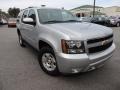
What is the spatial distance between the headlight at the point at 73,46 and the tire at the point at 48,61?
53cm

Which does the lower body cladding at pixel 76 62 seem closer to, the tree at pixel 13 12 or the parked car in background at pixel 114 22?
the parked car in background at pixel 114 22

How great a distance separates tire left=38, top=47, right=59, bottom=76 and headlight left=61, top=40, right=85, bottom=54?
20.9 inches

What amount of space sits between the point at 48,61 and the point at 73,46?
1073 mm

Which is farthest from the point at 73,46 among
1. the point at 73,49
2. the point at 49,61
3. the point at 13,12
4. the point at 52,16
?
the point at 13,12

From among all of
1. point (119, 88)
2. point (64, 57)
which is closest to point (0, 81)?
point (64, 57)

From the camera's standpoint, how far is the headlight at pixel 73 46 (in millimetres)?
3219

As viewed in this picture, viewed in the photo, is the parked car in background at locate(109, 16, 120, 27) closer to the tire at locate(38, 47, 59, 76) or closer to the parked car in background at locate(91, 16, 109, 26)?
the parked car in background at locate(91, 16, 109, 26)

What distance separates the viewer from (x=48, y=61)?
4.04 meters

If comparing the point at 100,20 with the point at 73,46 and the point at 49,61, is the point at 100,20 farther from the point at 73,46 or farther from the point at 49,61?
the point at 73,46

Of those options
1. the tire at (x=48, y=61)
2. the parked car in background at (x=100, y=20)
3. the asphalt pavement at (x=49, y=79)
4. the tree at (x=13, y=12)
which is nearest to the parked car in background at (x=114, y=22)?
the parked car in background at (x=100, y=20)

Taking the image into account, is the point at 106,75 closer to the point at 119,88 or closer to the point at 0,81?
the point at 119,88

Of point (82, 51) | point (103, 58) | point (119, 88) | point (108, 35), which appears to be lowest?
point (119, 88)

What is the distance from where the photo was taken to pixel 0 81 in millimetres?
3736

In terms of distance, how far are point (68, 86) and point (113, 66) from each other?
1.88 metres
